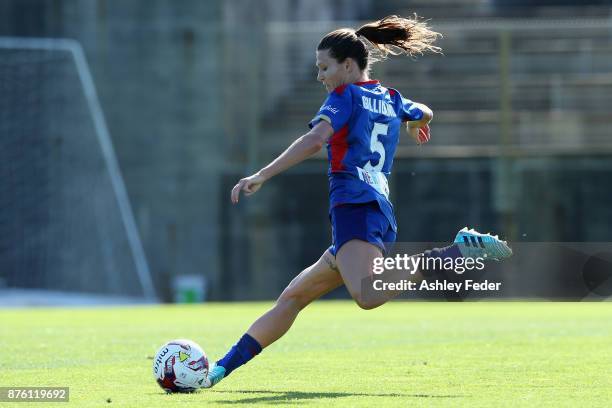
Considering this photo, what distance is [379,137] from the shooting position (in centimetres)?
706

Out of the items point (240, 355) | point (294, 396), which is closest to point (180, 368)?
point (240, 355)

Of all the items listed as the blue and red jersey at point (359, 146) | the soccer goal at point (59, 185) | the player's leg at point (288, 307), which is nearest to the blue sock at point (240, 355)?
the player's leg at point (288, 307)

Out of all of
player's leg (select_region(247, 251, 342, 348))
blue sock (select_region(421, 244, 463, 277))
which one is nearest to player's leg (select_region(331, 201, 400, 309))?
player's leg (select_region(247, 251, 342, 348))

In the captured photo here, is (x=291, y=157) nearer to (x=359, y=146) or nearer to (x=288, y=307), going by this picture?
(x=359, y=146)

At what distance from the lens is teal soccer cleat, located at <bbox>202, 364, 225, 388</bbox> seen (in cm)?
666

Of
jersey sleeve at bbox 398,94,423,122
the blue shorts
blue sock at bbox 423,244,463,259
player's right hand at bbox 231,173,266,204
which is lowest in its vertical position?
blue sock at bbox 423,244,463,259

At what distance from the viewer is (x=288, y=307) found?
273 inches

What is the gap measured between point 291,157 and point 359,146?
67cm

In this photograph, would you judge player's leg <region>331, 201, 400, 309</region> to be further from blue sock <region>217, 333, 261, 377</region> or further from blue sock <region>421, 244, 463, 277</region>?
blue sock <region>217, 333, 261, 377</region>

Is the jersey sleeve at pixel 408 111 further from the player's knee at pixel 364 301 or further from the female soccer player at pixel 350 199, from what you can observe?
the player's knee at pixel 364 301

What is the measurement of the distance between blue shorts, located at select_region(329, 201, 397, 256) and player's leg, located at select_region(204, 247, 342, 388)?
0.39ft

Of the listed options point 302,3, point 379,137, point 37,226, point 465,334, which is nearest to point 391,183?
point 302,3

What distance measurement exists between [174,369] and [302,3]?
18262mm

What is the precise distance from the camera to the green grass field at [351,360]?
6.16 m
